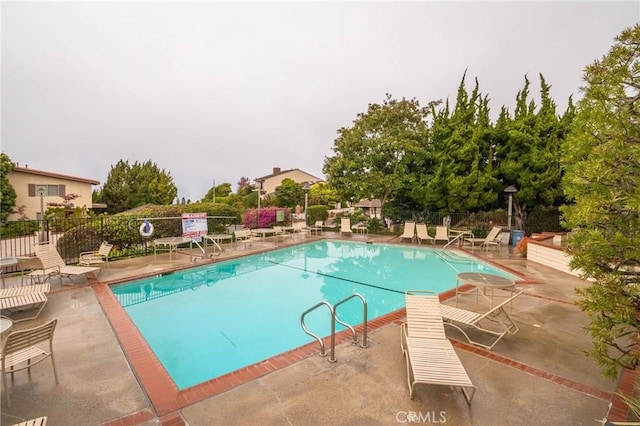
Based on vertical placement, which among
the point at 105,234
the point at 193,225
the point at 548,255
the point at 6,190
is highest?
the point at 6,190

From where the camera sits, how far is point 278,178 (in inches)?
1833

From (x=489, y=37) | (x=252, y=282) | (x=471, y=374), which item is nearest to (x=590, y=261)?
(x=471, y=374)

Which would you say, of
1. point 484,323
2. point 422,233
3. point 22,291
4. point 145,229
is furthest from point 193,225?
point 422,233

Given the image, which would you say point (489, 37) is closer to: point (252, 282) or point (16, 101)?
point (252, 282)

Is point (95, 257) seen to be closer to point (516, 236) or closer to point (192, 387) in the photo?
point (192, 387)

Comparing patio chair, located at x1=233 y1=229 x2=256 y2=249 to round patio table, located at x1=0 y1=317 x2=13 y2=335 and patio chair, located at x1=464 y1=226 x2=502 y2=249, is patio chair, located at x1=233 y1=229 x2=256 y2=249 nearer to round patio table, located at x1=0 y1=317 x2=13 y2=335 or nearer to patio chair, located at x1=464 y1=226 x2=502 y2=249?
round patio table, located at x1=0 y1=317 x2=13 y2=335

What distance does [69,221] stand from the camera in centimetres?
1104

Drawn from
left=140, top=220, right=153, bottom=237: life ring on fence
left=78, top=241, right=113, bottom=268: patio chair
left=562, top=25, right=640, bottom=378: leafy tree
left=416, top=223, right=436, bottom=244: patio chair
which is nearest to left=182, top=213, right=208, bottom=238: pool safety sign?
left=140, top=220, right=153, bottom=237: life ring on fence

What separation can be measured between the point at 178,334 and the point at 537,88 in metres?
18.9

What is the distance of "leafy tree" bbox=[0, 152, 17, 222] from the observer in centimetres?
2092

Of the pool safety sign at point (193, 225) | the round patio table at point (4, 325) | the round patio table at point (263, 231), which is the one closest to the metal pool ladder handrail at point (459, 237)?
the round patio table at point (263, 231)

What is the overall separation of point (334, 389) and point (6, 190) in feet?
94.2

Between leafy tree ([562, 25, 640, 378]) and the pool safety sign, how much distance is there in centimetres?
1094

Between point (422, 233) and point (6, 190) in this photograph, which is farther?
point (6, 190)
